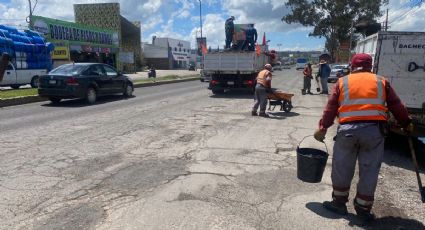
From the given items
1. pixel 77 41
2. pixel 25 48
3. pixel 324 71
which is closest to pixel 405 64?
pixel 324 71

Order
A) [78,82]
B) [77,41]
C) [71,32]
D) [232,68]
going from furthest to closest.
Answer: [77,41], [71,32], [232,68], [78,82]

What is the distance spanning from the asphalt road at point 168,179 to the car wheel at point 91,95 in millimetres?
4172

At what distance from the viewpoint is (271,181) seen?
529cm

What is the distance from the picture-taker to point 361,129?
4031 millimetres

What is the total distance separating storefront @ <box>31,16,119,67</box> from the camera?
33656 millimetres

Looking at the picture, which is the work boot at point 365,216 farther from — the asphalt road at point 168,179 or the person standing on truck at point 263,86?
the person standing on truck at point 263,86

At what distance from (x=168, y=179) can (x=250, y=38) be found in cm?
1466

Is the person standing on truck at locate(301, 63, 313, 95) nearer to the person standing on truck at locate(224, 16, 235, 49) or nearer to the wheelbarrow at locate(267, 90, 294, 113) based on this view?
the person standing on truck at locate(224, 16, 235, 49)

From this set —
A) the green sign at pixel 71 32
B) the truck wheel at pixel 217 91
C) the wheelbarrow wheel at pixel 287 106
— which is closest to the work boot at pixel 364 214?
the wheelbarrow wheel at pixel 287 106

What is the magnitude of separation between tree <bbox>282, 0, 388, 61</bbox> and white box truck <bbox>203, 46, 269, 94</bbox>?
105ft

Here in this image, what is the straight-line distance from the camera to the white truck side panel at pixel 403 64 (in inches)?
267

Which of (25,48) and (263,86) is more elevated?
(25,48)

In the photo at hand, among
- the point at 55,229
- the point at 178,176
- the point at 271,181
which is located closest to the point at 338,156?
the point at 271,181

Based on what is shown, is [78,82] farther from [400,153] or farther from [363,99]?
[363,99]
